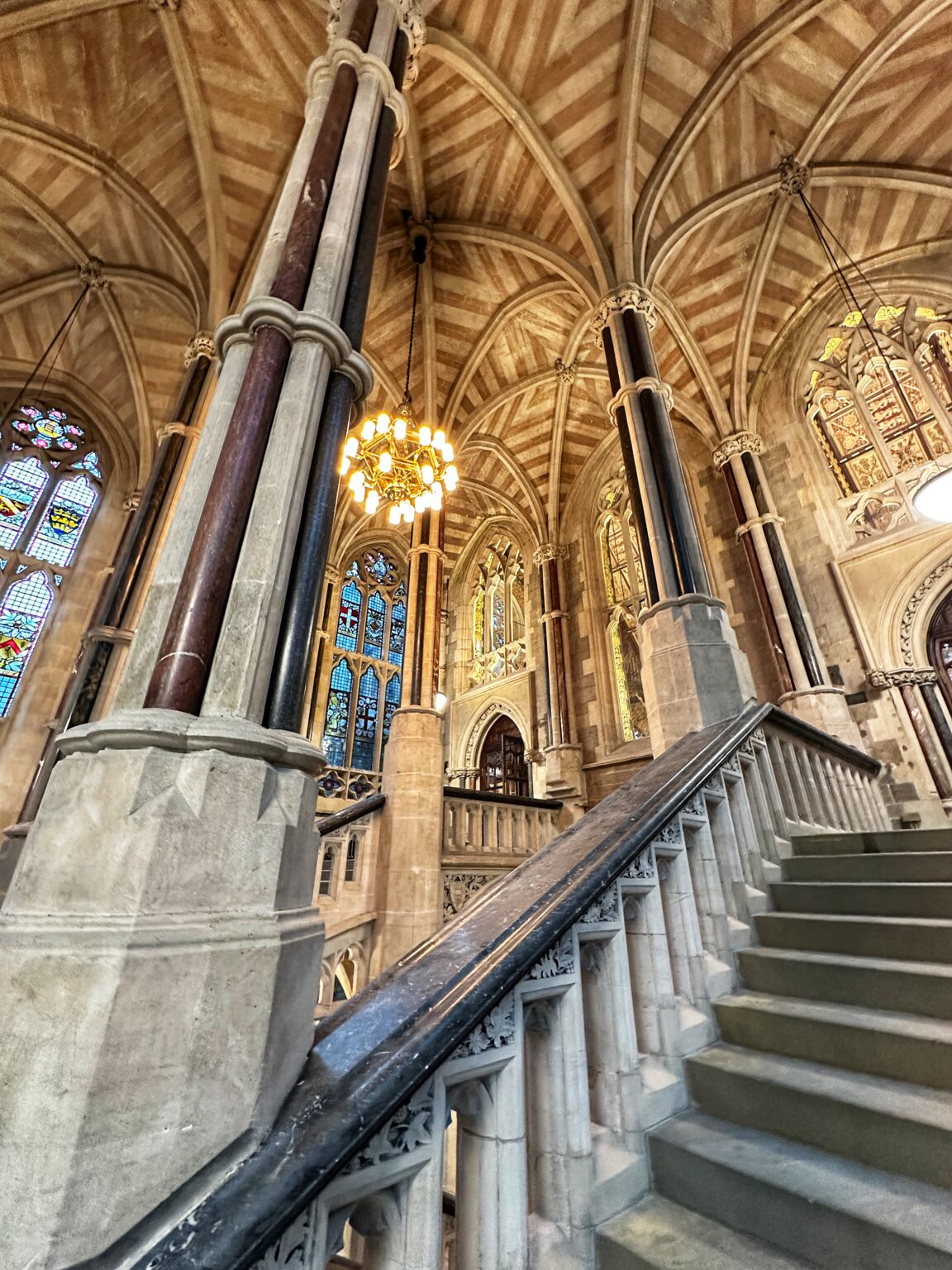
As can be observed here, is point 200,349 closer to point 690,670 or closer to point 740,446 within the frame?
point 690,670

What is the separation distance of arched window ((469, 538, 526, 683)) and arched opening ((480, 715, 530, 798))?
118cm

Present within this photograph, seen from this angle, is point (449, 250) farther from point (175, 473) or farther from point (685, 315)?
point (175, 473)

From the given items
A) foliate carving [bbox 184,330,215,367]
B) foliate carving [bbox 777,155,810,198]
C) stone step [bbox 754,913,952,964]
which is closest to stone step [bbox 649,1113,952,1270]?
stone step [bbox 754,913,952,964]

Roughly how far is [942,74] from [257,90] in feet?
26.3

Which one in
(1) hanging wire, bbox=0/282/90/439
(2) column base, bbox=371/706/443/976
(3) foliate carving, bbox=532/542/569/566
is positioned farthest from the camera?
(3) foliate carving, bbox=532/542/569/566

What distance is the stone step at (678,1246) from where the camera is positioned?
3.44 feet

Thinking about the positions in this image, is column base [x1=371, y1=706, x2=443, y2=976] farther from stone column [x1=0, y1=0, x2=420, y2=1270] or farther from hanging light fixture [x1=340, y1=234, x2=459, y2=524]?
stone column [x1=0, y1=0, x2=420, y2=1270]

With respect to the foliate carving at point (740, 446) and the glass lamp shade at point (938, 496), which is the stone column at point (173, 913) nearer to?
the glass lamp shade at point (938, 496)

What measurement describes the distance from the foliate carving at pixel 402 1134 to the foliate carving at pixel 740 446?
9118mm

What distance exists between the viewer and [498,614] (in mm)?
12695

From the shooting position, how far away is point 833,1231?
41.3 inches

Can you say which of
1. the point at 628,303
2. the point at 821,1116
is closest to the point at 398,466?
the point at 628,303

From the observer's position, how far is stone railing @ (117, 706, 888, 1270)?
824 mm

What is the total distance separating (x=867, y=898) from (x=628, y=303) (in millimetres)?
6100
